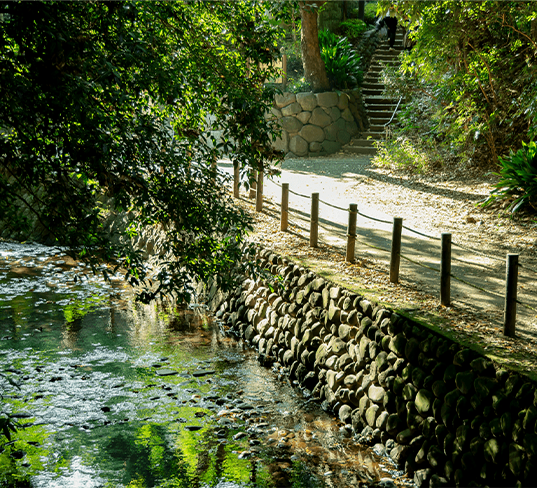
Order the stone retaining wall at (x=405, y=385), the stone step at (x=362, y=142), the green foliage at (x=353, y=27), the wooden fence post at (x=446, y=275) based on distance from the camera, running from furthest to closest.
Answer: the green foliage at (x=353, y=27), the stone step at (x=362, y=142), the wooden fence post at (x=446, y=275), the stone retaining wall at (x=405, y=385)

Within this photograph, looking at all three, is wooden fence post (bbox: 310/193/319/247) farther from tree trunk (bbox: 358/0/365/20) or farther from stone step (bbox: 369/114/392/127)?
tree trunk (bbox: 358/0/365/20)

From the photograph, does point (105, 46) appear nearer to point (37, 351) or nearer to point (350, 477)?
point (350, 477)

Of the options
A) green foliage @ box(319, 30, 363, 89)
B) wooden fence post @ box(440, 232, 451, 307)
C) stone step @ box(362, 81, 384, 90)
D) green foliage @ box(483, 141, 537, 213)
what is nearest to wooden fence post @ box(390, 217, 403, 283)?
wooden fence post @ box(440, 232, 451, 307)

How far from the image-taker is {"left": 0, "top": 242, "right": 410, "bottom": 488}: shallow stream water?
543 cm

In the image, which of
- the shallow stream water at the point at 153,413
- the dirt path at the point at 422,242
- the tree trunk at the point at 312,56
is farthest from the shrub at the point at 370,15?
the shallow stream water at the point at 153,413

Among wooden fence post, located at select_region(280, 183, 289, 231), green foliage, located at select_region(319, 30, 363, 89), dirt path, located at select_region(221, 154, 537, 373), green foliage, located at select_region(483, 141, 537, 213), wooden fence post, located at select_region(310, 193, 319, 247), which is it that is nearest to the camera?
dirt path, located at select_region(221, 154, 537, 373)

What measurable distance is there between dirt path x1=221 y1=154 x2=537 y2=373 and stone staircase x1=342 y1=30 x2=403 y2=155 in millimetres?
2263

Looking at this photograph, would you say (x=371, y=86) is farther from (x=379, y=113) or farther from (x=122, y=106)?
(x=122, y=106)

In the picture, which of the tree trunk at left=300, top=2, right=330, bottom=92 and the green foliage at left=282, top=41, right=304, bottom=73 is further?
the green foliage at left=282, top=41, right=304, bottom=73

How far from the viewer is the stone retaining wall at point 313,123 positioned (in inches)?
714

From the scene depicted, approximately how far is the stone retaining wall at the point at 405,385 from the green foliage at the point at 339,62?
1246cm

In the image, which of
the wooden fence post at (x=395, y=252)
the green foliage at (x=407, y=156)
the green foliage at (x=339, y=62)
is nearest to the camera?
the wooden fence post at (x=395, y=252)

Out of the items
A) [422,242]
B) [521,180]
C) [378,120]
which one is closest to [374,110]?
[378,120]

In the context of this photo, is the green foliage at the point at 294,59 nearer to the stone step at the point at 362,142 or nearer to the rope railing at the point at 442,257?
the stone step at the point at 362,142
